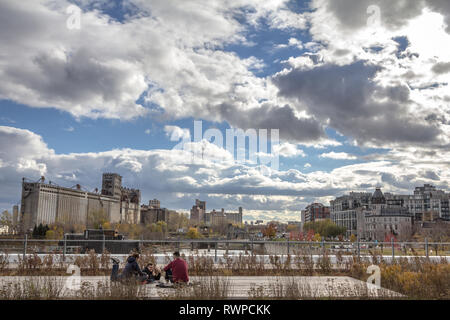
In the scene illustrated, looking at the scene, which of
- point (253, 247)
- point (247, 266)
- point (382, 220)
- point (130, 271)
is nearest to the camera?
point (130, 271)

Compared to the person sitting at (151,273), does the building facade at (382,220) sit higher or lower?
higher

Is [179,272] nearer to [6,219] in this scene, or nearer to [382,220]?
[6,219]

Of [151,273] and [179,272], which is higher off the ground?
[179,272]

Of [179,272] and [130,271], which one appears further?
[130,271]

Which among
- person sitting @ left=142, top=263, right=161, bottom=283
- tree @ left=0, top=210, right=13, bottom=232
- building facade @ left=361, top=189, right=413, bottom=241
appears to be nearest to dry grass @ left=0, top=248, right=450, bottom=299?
person sitting @ left=142, top=263, right=161, bottom=283

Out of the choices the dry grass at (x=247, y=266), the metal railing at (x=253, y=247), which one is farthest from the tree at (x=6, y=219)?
the dry grass at (x=247, y=266)

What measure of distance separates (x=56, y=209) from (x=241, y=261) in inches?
7611

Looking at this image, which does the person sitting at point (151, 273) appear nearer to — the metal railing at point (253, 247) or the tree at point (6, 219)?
the metal railing at point (253, 247)

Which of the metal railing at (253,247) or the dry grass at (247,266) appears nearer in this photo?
the dry grass at (247,266)

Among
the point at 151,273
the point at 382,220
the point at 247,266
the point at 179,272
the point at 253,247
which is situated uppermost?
the point at 382,220

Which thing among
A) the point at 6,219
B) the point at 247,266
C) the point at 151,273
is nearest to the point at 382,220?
the point at 6,219

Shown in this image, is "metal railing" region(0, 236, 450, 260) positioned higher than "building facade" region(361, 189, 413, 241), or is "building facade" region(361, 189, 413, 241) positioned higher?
"building facade" region(361, 189, 413, 241)

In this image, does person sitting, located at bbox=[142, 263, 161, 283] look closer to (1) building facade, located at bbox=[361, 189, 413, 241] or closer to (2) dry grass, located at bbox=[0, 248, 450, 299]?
(2) dry grass, located at bbox=[0, 248, 450, 299]
